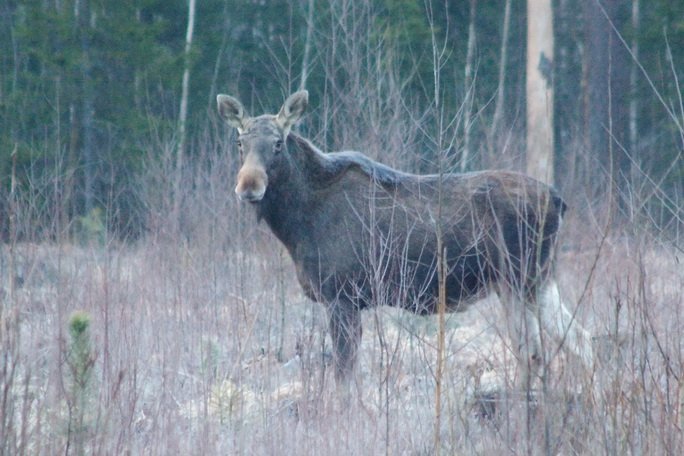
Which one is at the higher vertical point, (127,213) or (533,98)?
(533,98)

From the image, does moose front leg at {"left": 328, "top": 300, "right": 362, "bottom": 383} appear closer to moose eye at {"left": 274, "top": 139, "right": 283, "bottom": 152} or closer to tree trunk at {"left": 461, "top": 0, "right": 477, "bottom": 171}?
moose eye at {"left": 274, "top": 139, "right": 283, "bottom": 152}

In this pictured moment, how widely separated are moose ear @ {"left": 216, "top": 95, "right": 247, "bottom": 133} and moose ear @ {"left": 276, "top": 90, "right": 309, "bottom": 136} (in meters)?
0.32

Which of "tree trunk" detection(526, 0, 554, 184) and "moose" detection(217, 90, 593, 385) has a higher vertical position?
"tree trunk" detection(526, 0, 554, 184)

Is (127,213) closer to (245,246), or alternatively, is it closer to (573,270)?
(245,246)

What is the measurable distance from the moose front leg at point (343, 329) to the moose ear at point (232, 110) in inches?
67.1

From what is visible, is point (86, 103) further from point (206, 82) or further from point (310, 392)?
point (310, 392)

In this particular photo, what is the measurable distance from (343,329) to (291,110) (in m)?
1.90

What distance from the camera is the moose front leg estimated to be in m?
7.39

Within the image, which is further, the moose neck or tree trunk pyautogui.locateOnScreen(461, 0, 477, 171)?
the moose neck

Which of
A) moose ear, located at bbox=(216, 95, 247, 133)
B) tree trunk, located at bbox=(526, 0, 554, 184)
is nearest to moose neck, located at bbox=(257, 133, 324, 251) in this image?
moose ear, located at bbox=(216, 95, 247, 133)

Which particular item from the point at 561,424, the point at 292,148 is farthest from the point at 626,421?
the point at 292,148

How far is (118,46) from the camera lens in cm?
1811

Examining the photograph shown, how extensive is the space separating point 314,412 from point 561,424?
1628mm

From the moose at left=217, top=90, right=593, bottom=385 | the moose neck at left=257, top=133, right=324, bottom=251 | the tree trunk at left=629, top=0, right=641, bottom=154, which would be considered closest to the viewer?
the moose at left=217, top=90, right=593, bottom=385
